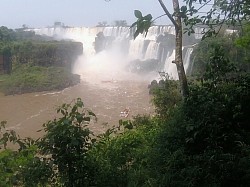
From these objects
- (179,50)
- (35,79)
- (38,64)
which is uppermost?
(179,50)

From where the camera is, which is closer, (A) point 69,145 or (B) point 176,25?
(A) point 69,145

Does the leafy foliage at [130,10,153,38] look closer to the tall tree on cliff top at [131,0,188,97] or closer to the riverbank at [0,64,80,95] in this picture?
the tall tree on cliff top at [131,0,188,97]

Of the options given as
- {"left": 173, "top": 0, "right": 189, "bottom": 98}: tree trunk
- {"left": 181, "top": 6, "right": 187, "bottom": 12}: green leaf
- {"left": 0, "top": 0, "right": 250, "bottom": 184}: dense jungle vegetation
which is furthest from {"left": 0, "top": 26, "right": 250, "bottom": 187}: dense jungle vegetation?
{"left": 181, "top": 6, "right": 187, "bottom": 12}: green leaf

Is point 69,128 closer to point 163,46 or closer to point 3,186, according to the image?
point 3,186

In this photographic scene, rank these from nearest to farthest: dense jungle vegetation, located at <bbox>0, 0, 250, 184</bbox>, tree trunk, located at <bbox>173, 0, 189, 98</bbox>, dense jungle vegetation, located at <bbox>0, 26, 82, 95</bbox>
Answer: dense jungle vegetation, located at <bbox>0, 0, 250, 184</bbox> → tree trunk, located at <bbox>173, 0, 189, 98</bbox> → dense jungle vegetation, located at <bbox>0, 26, 82, 95</bbox>

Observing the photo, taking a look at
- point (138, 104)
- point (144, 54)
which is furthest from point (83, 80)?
point (138, 104)

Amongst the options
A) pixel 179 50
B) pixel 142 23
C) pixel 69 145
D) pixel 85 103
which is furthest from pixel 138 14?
pixel 85 103

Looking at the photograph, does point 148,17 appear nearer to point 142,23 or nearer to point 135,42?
point 142,23

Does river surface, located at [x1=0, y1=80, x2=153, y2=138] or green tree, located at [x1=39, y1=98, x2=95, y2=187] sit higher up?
green tree, located at [x1=39, y1=98, x2=95, y2=187]
